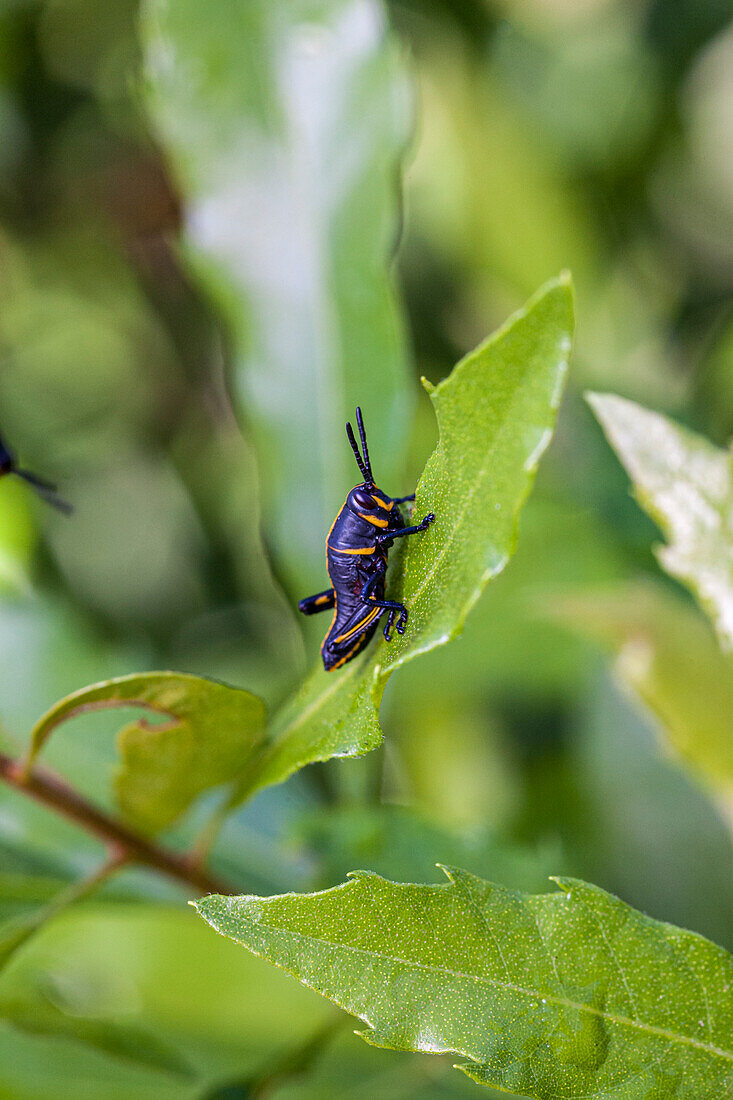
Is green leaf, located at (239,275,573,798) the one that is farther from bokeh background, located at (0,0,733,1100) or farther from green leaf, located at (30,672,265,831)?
bokeh background, located at (0,0,733,1100)

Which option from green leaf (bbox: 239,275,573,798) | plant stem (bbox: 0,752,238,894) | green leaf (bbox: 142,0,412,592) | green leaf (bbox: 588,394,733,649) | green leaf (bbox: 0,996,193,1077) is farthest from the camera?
green leaf (bbox: 142,0,412,592)

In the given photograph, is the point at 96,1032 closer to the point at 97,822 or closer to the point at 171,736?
the point at 97,822

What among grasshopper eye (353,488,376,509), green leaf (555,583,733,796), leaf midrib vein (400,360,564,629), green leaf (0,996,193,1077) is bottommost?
green leaf (0,996,193,1077)

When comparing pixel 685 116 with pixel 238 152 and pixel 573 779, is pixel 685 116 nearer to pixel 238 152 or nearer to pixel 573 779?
pixel 238 152

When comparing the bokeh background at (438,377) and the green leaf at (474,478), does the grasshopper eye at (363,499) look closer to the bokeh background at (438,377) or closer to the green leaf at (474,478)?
the green leaf at (474,478)

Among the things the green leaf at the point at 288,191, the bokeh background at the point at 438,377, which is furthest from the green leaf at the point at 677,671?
the green leaf at the point at 288,191

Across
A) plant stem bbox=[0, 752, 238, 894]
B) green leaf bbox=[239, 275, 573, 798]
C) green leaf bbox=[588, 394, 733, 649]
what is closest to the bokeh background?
plant stem bbox=[0, 752, 238, 894]
